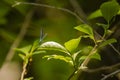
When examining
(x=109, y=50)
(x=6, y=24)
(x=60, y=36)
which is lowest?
(x=109, y=50)

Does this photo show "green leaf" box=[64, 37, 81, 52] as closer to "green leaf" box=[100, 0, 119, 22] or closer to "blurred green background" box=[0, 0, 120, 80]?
"green leaf" box=[100, 0, 119, 22]

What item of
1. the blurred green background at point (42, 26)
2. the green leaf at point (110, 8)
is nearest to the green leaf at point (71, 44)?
the green leaf at point (110, 8)

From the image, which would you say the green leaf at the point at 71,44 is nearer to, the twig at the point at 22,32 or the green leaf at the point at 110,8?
the green leaf at the point at 110,8

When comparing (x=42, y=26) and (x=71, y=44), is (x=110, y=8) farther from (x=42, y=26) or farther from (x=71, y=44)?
(x=42, y=26)

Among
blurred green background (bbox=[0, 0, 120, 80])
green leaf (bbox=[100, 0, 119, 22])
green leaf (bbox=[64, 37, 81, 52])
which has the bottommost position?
green leaf (bbox=[64, 37, 81, 52])

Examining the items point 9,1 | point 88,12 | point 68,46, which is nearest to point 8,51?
point 9,1

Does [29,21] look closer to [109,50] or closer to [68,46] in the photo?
[109,50]

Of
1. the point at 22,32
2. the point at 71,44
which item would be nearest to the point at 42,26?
the point at 22,32

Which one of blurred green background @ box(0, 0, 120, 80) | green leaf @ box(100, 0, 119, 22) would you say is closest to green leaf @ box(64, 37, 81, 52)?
green leaf @ box(100, 0, 119, 22)
